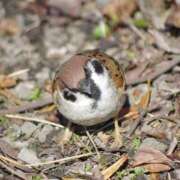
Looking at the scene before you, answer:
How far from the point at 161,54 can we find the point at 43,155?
5.04ft

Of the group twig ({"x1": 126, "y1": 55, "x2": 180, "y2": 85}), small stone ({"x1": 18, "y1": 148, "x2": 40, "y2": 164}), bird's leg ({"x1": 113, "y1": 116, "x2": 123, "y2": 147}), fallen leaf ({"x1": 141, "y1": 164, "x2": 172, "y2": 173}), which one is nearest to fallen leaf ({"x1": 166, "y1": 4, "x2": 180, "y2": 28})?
twig ({"x1": 126, "y1": 55, "x2": 180, "y2": 85})

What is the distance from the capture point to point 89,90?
161 inches

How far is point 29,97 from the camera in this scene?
512 cm

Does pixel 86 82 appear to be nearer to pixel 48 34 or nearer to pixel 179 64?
pixel 179 64

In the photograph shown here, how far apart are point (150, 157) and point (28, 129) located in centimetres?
110

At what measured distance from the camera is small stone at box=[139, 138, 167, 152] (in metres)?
4.39

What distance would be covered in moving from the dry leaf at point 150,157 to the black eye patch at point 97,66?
0.67 meters

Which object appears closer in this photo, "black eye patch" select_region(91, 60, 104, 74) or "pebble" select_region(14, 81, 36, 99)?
"black eye patch" select_region(91, 60, 104, 74)

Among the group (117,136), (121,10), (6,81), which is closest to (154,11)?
(121,10)

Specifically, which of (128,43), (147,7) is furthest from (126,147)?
(147,7)

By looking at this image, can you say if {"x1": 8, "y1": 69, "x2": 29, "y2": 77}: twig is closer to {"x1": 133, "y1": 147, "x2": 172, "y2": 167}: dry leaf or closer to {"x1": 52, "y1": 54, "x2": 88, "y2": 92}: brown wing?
{"x1": 52, "y1": 54, "x2": 88, "y2": 92}: brown wing

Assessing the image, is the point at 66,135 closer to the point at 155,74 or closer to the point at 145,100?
the point at 145,100

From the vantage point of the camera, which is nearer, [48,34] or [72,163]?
[72,163]

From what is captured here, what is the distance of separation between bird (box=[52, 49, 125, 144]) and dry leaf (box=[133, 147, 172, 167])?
0.23 m
